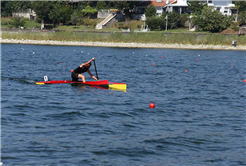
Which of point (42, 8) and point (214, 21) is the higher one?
point (42, 8)

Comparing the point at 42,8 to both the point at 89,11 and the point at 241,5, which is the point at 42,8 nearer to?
the point at 89,11

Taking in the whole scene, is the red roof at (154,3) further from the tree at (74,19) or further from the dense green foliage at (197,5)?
the tree at (74,19)

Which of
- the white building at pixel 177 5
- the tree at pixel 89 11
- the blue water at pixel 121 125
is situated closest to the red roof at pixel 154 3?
the white building at pixel 177 5

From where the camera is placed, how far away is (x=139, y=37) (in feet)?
210

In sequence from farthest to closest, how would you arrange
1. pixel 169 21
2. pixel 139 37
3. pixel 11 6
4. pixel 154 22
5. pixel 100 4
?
1. pixel 100 4
2. pixel 11 6
3. pixel 169 21
4. pixel 154 22
5. pixel 139 37

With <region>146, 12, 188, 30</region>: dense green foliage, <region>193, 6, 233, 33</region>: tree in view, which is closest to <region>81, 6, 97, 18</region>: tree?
<region>146, 12, 188, 30</region>: dense green foliage

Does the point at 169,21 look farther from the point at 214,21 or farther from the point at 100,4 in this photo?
the point at 100,4

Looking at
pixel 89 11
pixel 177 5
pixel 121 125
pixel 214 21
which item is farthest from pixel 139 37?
pixel 121 125

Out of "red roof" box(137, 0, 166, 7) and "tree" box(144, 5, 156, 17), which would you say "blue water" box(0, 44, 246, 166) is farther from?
"red roof" box(137, 0, 166, 7)

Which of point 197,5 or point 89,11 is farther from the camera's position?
point 89,11

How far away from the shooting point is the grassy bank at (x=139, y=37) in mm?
61625

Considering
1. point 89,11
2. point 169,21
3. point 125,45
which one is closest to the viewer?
point 125,45

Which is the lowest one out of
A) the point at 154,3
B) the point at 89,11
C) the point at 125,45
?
the point at 125,45

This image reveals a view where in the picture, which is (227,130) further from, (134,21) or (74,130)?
(134,21)
